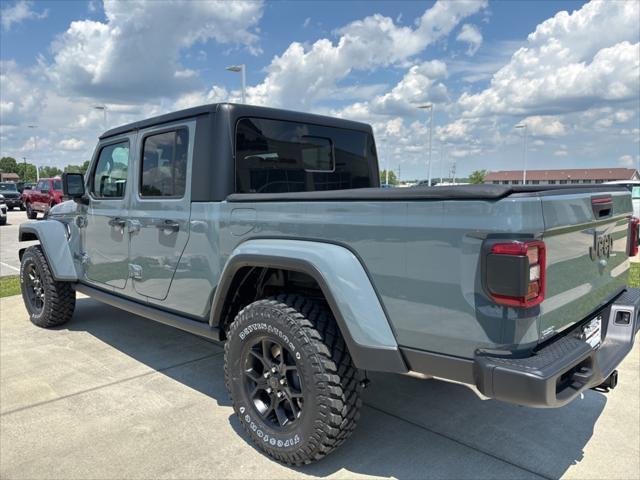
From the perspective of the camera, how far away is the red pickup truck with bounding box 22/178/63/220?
64.9ft

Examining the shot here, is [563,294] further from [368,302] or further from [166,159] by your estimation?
[166,159]

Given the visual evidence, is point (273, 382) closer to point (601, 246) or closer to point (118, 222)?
point (601, 246)

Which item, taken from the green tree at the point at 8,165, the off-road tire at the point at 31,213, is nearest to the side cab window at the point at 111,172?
the off-road tire at the point at 31,213

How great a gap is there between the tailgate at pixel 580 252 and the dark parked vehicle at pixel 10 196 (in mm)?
30641

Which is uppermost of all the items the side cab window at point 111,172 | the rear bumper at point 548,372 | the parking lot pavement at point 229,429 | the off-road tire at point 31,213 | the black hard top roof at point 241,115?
the black hard top roof at point 241,115

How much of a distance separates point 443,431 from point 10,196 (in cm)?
3041

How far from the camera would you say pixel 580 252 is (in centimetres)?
236

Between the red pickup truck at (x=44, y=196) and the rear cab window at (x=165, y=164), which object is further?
the red pickup truck at (x=44, y=196)

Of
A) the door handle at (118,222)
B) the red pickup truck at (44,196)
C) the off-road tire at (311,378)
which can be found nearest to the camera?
the off-road tire at (311,378)

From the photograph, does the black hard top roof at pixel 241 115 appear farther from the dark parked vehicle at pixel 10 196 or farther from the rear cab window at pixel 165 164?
the dark parked vehicle at pixel 10 196

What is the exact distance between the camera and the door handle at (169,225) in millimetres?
3406

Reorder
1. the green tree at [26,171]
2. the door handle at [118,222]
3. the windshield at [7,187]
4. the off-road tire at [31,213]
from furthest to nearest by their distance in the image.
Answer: the green tree at [26,171], the windshield at [7,187], the off-road tire at [31,213], the door handle at [118,222]

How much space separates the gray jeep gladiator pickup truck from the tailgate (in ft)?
0.04

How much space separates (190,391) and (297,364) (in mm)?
1518
